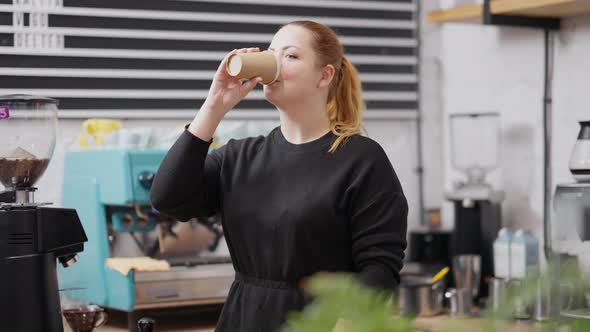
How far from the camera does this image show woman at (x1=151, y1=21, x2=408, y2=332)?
1.65 metres

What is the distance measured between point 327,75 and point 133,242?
1.30m

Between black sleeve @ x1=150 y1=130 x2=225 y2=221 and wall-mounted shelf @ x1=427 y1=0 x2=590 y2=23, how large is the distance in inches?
63.0

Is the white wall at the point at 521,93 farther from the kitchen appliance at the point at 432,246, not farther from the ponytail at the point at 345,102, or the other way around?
the ponytail at the point at 345,102

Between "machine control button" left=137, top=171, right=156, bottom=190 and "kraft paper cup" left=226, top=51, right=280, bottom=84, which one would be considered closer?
"kraft paper cup" left=226, top=51, right=280, bottom=84

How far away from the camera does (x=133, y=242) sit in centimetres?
285

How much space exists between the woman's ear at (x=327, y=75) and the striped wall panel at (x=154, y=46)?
154 centimetres

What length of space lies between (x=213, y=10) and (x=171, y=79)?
0.31m

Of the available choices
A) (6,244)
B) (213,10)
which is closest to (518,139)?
(213,10)

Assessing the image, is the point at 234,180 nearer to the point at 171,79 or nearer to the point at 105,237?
the point at 105,237

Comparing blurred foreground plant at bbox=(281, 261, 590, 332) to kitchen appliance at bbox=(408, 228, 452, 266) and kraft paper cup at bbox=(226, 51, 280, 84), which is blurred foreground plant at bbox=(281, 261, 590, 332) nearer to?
kraft paper cup at bbox=(226, 51, 280, 84)

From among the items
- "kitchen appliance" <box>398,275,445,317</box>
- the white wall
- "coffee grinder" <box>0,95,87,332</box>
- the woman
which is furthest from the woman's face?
the white wall

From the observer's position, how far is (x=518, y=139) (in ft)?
11.2

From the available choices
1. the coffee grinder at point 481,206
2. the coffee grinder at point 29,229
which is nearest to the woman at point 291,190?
the coffee grinder at point 29,229

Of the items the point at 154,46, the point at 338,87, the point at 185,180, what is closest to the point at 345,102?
the point at 338,87
